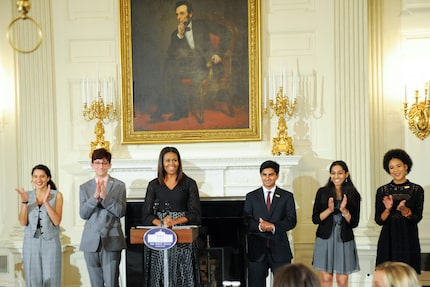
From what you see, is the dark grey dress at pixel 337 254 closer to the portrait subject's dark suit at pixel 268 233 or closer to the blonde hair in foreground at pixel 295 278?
the portrait subject's dark suit at pixel 268 233

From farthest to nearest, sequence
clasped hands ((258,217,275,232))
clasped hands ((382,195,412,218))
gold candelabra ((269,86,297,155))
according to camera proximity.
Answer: gold candelabra ((269,86,297,155)) → clasped hands ((382,195,412,218)) → clasped hands ((258,217,275,232))

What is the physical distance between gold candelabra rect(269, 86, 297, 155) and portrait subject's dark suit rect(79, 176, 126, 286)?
185 centimetres

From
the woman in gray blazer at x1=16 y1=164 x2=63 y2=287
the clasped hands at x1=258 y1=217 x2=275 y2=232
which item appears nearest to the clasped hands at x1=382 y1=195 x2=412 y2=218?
the clasped hands at x1=258 y1=217 x2=275 y2=232

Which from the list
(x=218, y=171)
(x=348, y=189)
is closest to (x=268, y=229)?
(x=348, y=189)

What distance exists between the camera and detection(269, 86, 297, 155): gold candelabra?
263 inches

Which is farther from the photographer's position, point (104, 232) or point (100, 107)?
point (100, 107)

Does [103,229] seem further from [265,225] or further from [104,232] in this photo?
[265,225]

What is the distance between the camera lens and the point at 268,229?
18.0ft

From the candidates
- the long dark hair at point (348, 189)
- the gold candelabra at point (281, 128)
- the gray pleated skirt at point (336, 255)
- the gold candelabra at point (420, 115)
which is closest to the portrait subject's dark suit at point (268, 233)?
the gray pleated skirt at point (336, 255)

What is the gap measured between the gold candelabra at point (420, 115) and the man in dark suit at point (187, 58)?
84.9 inches

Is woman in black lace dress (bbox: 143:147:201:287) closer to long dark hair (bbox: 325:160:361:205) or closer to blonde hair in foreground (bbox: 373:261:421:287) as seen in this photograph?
long dark hair (bbox: 325:160:361:205)

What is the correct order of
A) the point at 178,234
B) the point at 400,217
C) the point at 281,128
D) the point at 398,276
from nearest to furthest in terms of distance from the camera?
the point at 398,276 → the point at 178,234 → the point at 400,217 → the point at 281,128

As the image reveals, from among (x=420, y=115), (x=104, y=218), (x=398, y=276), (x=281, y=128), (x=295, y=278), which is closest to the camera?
(x=295, y=278)

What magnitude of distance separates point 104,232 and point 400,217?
2.73 metres
